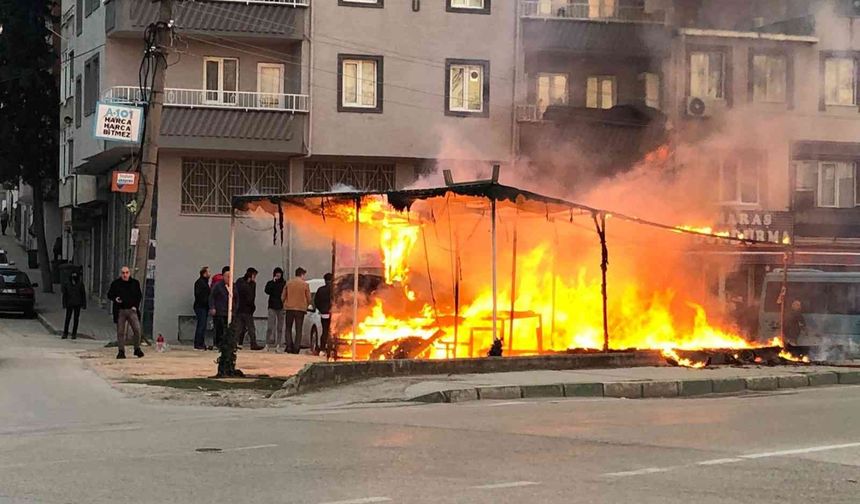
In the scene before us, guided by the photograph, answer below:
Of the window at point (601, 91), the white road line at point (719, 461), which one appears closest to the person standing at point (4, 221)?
the window at point (601, 91)

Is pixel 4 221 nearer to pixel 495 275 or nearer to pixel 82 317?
pixel 82 317

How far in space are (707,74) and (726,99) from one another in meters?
0.87

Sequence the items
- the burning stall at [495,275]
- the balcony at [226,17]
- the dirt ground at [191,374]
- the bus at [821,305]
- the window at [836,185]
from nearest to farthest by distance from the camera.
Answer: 1. the dirt ground at [191,374]
2. the burning stall at [495,275]
3. the bus at [821,305]
4. the balcony at [226,17]
5. the window at [836,185]

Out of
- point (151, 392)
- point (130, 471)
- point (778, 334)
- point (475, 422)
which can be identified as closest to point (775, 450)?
point (475, 422)

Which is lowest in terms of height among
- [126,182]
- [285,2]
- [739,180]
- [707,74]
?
[126,182]

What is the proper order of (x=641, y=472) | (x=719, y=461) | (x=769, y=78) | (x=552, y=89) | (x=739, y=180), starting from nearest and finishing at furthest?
(x=641, y=472) < (x=719, y=461) < (x=552, y=89) < (x=739, y=180) < (x=769, y=78)

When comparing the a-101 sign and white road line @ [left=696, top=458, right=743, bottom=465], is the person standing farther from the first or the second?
white road line @ [left=696, top=458, right=743, bottom=465]

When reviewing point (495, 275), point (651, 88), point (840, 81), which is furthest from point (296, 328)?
point (840, 81)

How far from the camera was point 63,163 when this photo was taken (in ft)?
133

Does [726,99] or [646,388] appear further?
[726,99]

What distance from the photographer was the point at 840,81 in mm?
34750

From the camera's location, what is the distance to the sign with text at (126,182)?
918 inches

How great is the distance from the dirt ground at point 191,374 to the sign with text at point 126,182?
3064 millimetres

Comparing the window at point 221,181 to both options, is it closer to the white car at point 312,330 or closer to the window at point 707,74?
the white car at point 312,330
